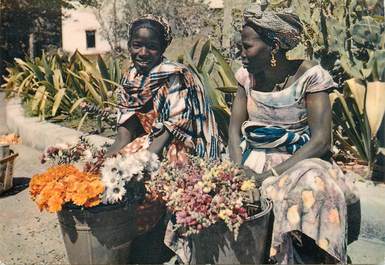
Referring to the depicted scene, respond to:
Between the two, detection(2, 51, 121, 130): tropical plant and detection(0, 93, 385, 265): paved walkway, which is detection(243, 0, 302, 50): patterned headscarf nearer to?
detection(0, 93, 385, 265): paved walkway

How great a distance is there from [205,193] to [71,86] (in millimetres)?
5649

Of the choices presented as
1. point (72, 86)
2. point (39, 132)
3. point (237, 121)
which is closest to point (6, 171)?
point (39, 132)

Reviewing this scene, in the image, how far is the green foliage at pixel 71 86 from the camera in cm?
679

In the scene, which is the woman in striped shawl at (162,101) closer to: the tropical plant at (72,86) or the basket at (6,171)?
the basket at (6,171)

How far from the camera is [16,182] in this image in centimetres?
537

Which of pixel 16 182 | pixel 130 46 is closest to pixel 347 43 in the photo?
pixel 130 46

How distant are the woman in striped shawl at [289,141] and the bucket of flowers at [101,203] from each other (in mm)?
643

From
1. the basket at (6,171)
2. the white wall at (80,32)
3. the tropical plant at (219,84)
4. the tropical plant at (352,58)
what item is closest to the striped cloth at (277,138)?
the tropical plant at (352,58)

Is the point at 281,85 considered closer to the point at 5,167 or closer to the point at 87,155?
the point at 87,155

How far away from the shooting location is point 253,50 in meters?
2.82

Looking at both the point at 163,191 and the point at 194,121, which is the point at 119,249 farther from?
the point at 194,121

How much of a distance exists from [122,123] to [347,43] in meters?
2.14

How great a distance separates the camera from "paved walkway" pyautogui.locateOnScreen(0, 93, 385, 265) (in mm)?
3201

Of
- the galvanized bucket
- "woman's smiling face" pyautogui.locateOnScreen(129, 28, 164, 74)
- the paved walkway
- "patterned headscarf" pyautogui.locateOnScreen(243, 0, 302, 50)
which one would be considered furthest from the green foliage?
"patterned headscarf" pyautogui.locateOnScreen(243, 0, 302, 50)
